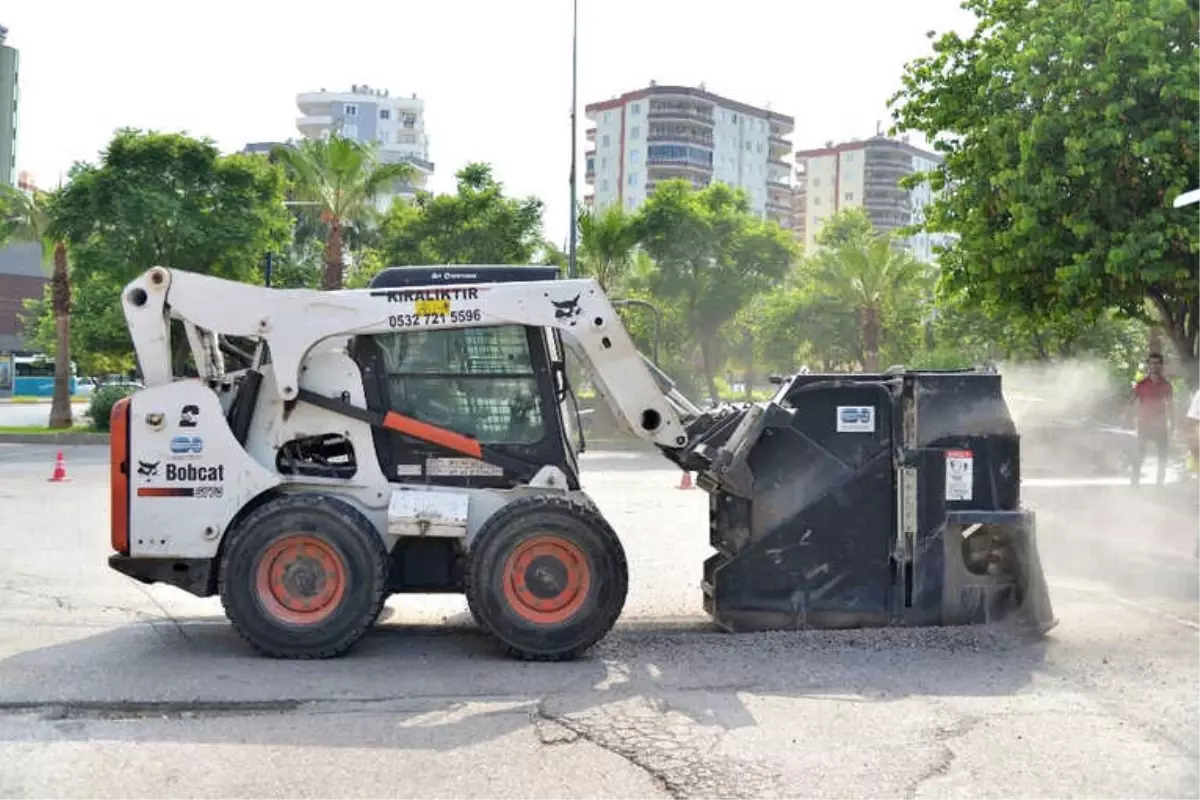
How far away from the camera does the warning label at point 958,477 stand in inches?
285

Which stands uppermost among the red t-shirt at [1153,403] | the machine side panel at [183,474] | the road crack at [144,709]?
the red t-shirt at [1153,403]

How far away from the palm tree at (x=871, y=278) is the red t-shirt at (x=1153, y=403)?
1840cm

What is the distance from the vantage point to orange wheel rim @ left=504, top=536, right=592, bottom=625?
6.79 m

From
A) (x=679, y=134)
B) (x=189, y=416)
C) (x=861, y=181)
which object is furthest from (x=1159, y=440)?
(x=861, y=181)

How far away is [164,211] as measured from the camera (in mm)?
27391

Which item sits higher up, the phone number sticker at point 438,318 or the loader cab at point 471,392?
the phone number sticker at point 438,318

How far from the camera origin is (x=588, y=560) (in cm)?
681

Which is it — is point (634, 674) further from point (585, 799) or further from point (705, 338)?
point (705, 338)

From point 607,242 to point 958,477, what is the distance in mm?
27118

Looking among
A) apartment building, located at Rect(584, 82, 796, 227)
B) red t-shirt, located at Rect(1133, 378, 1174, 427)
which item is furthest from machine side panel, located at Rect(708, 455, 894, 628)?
apartment building, located at Rect(584, 82, 796, 227)

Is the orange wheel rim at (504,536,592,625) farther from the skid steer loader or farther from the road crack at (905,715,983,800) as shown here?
the road crack at (905,715,983,800)

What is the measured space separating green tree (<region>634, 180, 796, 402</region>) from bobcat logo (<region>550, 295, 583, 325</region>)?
93.9 feet

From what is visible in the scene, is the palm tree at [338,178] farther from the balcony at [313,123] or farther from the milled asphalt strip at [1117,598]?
the balcony at [313,123]

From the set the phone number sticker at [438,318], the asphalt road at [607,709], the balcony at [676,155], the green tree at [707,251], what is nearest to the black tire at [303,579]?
the asphalt road at [607,709]
